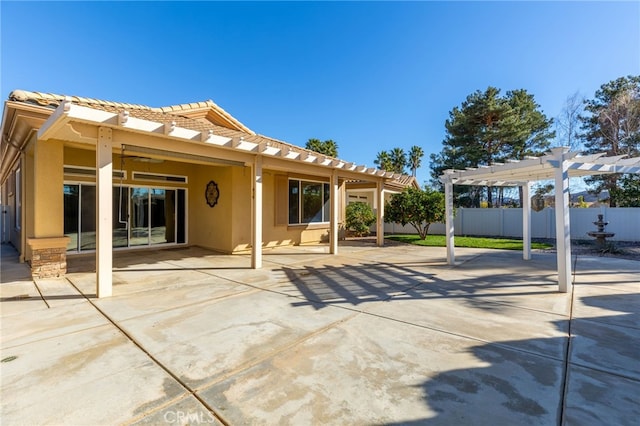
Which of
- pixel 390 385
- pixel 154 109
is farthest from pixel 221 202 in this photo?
pixel 390 385

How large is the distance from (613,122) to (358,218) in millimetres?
18489

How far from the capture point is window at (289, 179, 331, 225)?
12328mm

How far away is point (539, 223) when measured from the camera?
15.7 meters

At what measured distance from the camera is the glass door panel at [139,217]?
32.4ft

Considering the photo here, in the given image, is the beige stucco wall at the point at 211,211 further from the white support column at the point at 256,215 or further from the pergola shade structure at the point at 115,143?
the white support column at the point at 256,215

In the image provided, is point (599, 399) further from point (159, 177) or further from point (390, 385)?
point (159, 177)

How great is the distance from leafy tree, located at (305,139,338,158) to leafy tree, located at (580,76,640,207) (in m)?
21.2

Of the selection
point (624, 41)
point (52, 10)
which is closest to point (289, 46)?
point (52, 10)

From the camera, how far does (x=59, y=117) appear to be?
4617 mm

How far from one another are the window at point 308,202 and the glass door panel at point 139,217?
5.30 m

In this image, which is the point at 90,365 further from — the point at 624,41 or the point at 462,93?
the point at 462,93

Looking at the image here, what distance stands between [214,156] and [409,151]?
37451mm

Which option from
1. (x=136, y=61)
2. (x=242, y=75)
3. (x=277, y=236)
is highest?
(x=242, y=75)

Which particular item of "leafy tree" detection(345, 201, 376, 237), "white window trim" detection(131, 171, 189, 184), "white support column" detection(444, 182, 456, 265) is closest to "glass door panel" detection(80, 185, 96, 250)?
"white window trim" detection(131, 171, 189, 184)
